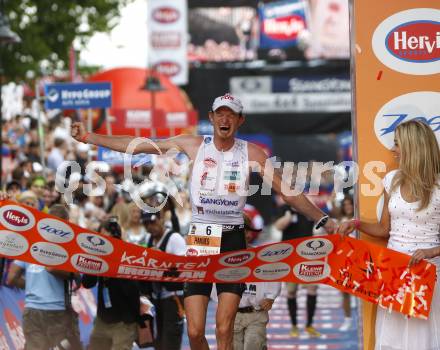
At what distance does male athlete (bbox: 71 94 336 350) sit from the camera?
29.3ft

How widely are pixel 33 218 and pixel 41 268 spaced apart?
1536 mm

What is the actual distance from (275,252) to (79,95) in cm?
911

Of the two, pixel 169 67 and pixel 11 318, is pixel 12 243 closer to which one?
pixel 11 318

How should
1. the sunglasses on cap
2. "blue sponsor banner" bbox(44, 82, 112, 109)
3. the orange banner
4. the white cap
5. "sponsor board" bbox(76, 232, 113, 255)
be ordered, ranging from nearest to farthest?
the white cap
the orange banner
"sponsor board" bbox(76, 232, 113, 255)
the sunglasses on cap
"blue sponsor banner" bbox(44, 82, 112, 109)

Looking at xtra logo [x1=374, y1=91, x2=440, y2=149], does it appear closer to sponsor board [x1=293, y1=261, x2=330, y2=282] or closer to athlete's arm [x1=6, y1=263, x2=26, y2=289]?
sponsor board [x1=293, y1=261, x2=330, y2=282]

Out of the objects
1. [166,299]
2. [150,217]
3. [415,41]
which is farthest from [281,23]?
[415,41]

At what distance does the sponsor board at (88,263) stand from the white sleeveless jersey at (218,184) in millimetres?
873

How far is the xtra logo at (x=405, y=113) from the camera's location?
930 centimetres

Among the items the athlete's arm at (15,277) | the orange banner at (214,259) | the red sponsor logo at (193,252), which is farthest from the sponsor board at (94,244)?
the athlete's arm at (15,277)

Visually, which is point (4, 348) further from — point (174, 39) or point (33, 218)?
point (174, 39)

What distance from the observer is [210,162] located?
29.6ft

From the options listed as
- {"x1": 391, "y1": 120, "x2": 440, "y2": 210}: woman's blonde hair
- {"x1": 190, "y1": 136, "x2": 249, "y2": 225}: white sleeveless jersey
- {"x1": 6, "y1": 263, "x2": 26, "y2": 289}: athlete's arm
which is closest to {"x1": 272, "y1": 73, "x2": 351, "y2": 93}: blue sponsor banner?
{"x1": 6, "y1": 263, "x2": 26, "y2": 289}: athlete's arm

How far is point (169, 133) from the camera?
31.0 m

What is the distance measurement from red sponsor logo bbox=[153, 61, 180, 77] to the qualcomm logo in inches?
1002
